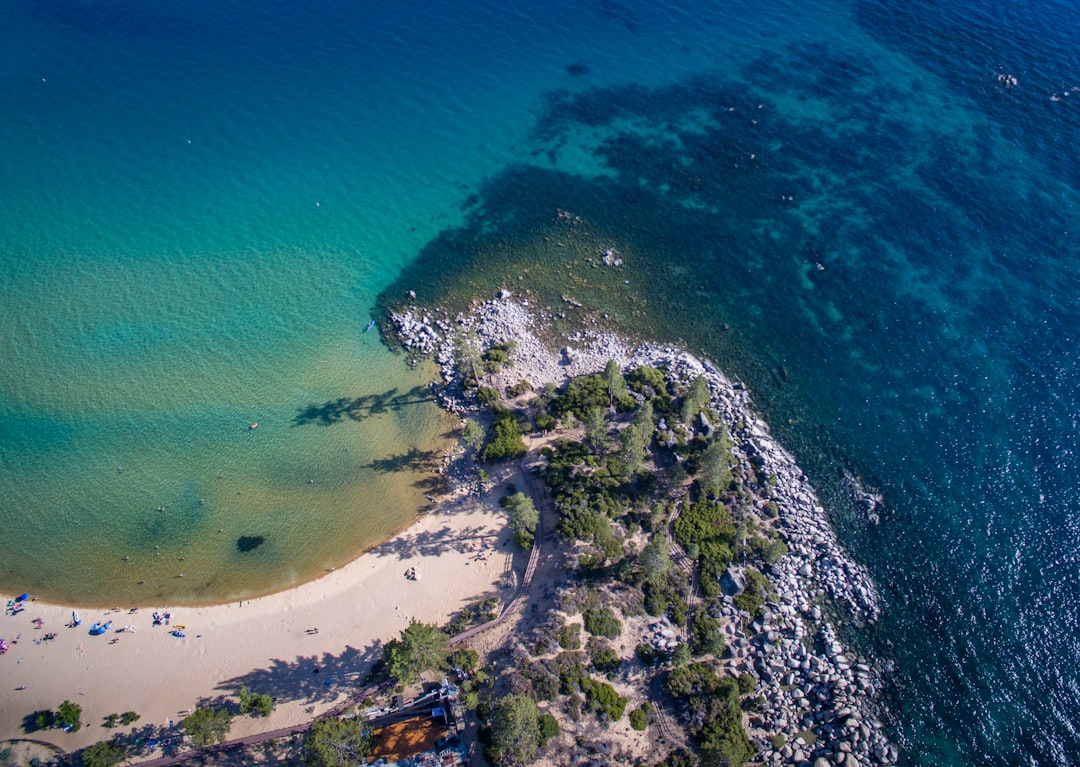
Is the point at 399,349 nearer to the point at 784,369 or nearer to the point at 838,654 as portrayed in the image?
the point at 784,369

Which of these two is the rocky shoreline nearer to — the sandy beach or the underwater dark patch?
the sandy beach

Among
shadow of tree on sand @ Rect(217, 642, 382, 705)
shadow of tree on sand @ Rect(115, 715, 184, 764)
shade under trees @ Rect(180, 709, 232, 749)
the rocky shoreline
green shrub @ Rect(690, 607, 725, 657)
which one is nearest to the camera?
shade under trees @ Rect(180, 709, 232, 749)

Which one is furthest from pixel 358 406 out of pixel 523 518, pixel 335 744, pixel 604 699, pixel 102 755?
pixel 604 699

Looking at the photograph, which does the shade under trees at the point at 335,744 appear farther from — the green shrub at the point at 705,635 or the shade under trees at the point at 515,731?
the green shrub at the point at 705,635

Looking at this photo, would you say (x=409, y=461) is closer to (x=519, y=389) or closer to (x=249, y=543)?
(x=519, y=389)

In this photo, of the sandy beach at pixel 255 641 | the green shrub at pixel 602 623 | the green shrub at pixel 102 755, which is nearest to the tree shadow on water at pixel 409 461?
the sandy beach at pixel 255 641

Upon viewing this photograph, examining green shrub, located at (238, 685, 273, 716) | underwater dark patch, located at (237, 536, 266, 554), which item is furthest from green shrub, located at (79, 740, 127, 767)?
underwater dark patch, located at (237, 536, 266, 554)
